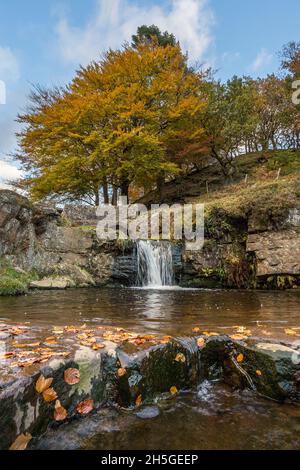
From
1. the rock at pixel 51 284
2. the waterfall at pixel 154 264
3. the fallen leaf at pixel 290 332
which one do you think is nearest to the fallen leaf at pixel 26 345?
the fallen leaf at pixel 290 332

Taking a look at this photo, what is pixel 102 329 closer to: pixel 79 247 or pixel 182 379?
pixel 182 379

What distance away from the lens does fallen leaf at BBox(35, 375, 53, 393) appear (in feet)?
7.15

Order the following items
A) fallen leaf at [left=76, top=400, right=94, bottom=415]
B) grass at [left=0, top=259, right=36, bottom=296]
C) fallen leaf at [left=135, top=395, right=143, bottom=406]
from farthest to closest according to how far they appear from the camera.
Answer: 1. grass at [left=0, top=259, right=36, bottom=296]
2. fallen leaf at [left=135, top=395, right=143, bottom=406]
3. fallen leaf at [left=76, top=400, right=94, bottom=415]

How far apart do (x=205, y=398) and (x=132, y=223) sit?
10181 millimetres

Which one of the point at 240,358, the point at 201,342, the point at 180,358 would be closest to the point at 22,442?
the point at 180,358

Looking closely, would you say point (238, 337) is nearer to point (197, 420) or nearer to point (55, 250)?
point (197, 420)

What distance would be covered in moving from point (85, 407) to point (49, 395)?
1.13 ft

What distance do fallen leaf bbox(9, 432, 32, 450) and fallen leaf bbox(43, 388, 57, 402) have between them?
9.3 inches

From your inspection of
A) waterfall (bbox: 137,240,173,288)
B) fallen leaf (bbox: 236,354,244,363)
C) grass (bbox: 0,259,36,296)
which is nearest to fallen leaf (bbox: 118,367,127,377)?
fallen leaf (bbox: 236,354,244,363)

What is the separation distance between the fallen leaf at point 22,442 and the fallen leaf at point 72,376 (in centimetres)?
44

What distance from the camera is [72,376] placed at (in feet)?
8.04

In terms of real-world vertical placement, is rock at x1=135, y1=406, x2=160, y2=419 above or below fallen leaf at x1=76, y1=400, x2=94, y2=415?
below

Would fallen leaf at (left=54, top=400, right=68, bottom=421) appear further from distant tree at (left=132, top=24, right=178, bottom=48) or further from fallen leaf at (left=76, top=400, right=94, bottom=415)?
distant tree at (left=132, top=24, right=178, bottom=48)
